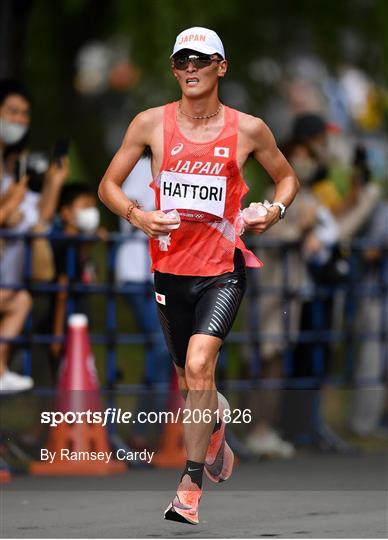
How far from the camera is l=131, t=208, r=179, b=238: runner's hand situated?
866 centimetres

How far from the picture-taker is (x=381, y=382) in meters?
14.6

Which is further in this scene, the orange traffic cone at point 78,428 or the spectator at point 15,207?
the spectator at point 15,207

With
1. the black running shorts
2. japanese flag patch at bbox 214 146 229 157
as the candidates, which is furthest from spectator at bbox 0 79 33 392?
japanese flag patch at bbox 214 146 229 157

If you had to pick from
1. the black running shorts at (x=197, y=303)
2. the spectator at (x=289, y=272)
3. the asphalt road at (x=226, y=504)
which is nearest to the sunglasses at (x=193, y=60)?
the black running shorts at (x=197, y=303)

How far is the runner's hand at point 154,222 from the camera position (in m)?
8.66

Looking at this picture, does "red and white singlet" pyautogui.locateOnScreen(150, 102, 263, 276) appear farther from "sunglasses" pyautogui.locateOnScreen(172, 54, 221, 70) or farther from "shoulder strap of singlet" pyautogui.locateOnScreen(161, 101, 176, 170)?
"sunglasses" pyautogui.locateOnScreen(172, 54, 221, 70)

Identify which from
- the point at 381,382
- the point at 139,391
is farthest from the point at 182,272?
the point at 381,382

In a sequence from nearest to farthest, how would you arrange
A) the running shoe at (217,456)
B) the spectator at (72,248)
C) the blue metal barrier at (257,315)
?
1. the running shoe at (217,456)
2. the blue metal barrier at (257,315)
3. the spectator at (72,248)

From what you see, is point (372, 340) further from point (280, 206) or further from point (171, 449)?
point (280, 206)

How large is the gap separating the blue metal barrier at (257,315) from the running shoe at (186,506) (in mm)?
3855

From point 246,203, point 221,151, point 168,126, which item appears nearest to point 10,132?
point 168,126

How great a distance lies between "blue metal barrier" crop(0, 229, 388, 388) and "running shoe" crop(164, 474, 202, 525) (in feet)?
12.6

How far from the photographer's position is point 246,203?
1720cm

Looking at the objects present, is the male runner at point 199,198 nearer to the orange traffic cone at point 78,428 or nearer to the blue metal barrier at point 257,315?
the orange traffic cone at point 78,428
